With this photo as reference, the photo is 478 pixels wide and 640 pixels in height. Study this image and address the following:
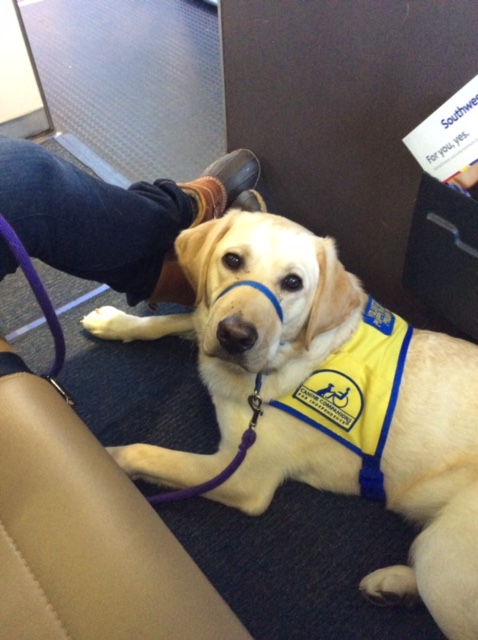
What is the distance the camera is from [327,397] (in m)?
1.56

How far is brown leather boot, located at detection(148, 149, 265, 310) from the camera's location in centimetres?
205

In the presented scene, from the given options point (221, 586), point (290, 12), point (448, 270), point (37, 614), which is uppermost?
point (290, 12)

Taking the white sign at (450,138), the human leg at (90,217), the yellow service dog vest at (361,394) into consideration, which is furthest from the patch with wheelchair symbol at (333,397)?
the human leg at (90,217)

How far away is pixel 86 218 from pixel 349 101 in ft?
3.14

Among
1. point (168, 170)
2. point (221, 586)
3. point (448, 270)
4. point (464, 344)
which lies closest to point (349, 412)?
point (464, 344)

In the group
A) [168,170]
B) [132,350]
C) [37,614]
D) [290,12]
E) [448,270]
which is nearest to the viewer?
[37,614]

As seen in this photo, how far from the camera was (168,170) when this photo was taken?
2.94 m

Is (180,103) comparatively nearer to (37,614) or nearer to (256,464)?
(256,464)

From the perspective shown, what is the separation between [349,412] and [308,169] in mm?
1071

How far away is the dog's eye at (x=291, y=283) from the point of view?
149 cm

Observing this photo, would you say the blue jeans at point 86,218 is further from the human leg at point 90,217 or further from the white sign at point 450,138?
the white sign at point 450,138

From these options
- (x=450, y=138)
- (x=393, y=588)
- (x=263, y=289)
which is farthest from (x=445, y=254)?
(x=393, y=588)

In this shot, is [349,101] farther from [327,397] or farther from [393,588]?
[393,588]

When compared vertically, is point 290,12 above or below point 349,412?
above
